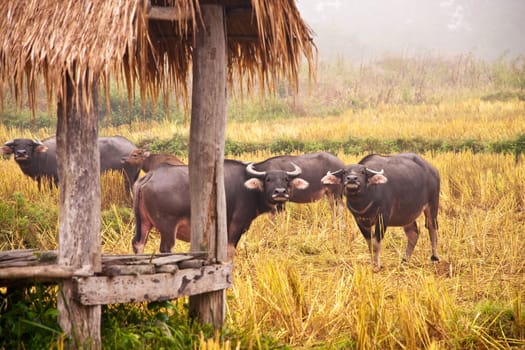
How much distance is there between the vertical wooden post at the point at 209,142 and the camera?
453 cm

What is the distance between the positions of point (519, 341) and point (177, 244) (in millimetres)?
5541

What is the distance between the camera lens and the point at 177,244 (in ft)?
31.9

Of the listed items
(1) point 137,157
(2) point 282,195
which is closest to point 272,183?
(2) point 282,195

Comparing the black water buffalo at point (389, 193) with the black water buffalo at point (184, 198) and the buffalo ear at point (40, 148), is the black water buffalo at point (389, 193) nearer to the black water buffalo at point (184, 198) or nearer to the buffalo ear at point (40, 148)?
the black water buffalo at point (184, 198)

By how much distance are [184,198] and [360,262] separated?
2.39m

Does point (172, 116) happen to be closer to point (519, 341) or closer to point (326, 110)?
point (326, 110)

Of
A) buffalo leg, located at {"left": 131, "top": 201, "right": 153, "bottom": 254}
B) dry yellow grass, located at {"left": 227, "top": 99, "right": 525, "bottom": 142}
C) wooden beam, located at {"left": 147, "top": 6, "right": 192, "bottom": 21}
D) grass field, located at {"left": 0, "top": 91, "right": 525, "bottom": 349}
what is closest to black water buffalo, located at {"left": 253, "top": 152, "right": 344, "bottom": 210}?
grass field, located at {"left": 0, "top": 91, "right": 525, "bottom": 349}

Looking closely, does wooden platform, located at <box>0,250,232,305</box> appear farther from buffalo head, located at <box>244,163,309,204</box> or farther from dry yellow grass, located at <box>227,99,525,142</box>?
dry yellow grass, located at <box>227,99,525,142</box>

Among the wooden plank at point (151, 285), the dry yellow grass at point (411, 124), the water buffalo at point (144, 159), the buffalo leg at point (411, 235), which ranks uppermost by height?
the wooden plank at point (151, 285)

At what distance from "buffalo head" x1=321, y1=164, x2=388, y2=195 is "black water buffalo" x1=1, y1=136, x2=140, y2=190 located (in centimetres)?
416

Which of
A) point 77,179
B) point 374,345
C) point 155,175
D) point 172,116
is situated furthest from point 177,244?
point 172,116

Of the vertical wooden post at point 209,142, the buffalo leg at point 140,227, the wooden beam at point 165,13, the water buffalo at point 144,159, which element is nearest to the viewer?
the wooden beam at point 165,13

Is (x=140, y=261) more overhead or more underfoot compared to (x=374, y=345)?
more overhead

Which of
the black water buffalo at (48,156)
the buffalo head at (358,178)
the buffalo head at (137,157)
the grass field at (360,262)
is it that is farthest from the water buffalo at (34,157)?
the buffalo head at (358,178)
